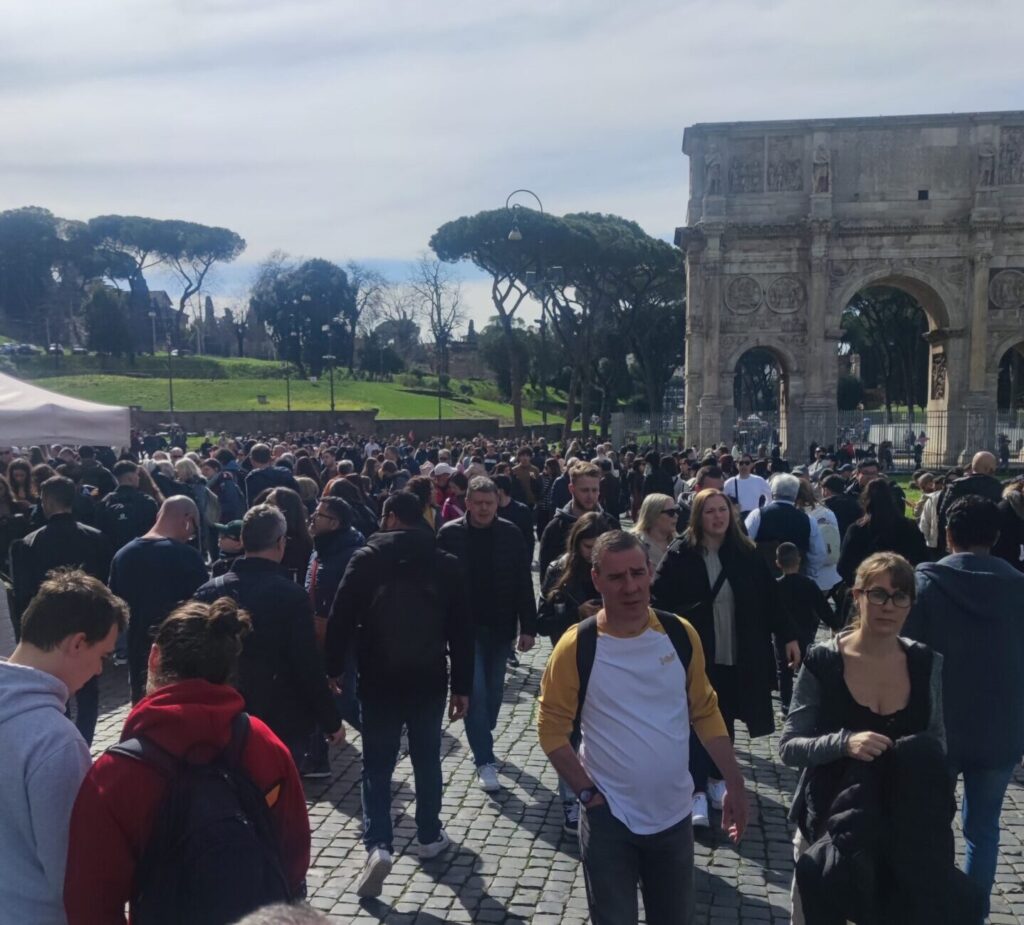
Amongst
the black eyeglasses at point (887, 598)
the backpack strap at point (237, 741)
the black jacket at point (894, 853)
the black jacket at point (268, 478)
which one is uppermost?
the black eyeglasses at point (887, 598)

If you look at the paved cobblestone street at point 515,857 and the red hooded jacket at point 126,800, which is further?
the paved cobblestone street at point 515,857

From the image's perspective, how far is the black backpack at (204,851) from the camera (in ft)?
6.73

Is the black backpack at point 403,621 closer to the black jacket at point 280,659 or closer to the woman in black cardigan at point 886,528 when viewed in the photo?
the black jacket at point 280,659

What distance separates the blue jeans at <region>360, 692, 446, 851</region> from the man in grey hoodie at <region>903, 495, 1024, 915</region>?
2.13m

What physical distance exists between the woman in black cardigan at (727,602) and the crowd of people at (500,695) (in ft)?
0.04

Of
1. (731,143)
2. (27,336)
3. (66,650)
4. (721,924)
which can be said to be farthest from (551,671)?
(27,336)

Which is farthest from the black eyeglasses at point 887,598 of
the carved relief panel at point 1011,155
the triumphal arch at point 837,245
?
the carved relief panel at point 1011,155

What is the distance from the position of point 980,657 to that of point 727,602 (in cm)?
131

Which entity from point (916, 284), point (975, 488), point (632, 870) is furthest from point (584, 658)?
point (916, 284)

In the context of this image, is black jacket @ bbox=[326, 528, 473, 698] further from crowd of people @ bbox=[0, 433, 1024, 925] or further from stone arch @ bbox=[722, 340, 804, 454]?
stone arch @ bbox=[722, 340, 804, 454]

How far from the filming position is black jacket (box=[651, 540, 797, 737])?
4.84m

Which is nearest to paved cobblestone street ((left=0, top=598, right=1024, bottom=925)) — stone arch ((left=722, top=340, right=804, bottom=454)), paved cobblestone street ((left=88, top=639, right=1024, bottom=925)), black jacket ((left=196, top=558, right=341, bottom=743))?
paved cobblestone street ((left=88, top=639, right=1024, bottom=925))

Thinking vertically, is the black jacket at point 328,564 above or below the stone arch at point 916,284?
below

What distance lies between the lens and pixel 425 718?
179 inches
